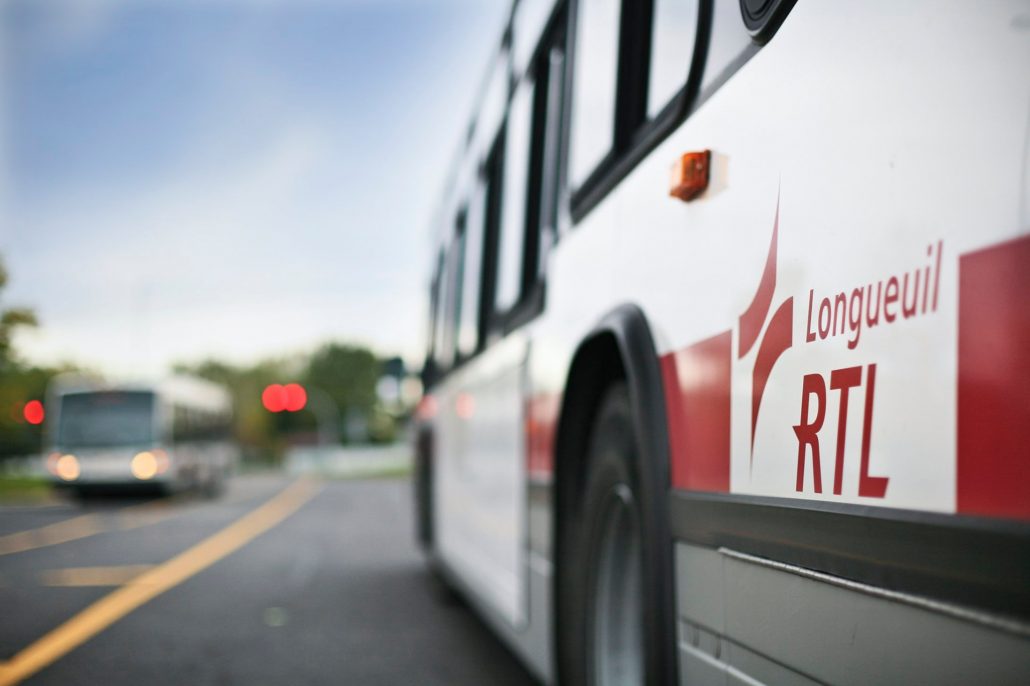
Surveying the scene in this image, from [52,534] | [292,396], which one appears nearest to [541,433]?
[52,534]

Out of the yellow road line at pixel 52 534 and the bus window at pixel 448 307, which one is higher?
the bus window at pixel 448 307

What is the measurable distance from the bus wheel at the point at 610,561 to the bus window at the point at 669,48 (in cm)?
80

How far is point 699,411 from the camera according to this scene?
2549mm

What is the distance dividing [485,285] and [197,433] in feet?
81.5

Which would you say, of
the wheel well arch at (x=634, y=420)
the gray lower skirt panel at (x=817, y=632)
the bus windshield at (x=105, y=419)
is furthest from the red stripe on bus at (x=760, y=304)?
the bus windshield at (x=105, y=419)

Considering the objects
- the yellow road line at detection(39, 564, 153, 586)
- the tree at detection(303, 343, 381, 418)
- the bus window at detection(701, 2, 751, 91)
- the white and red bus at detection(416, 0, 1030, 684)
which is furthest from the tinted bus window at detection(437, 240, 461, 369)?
the tree at detection(303, 343, 381, 418)

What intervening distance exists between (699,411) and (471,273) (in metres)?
4.31

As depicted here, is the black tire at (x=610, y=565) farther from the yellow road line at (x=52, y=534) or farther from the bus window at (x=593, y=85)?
the yellow road line at (x=52, y=534)

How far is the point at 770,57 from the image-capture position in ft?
7.34

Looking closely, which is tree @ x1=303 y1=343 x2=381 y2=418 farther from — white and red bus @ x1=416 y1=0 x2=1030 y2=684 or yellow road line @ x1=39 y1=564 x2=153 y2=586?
white and red bus @ x1=416 y1=0 x2=1030 y2=684

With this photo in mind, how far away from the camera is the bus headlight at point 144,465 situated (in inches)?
971

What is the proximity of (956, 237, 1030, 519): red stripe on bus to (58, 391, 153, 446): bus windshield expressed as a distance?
24.8 meters

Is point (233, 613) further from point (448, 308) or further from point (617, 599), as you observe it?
point (617, 599)

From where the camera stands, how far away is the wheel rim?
326 centimetres
